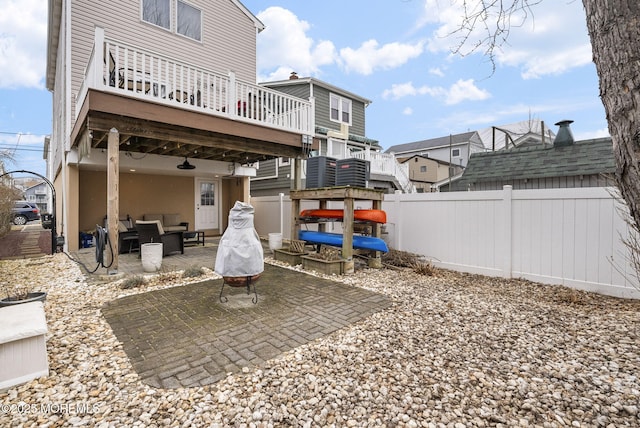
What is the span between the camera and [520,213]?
4914mm

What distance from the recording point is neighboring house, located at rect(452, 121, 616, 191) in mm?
7097

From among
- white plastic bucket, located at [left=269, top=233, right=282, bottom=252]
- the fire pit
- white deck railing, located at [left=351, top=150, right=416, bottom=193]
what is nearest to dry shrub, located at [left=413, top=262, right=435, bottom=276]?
the fire pit

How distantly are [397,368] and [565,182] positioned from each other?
25.8 ft

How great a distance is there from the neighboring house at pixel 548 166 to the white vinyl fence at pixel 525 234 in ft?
10.3

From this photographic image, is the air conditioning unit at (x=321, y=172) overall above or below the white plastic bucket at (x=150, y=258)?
above

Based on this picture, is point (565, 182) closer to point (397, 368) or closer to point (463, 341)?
point (463, 341)

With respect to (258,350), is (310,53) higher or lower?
higher

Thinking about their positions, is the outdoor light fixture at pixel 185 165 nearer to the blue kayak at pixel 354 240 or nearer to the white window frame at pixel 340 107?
the blue kayak at pixel 354 240

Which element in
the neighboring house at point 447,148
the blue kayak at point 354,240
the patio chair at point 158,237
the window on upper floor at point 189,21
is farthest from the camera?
the neighboring house at point 447,148

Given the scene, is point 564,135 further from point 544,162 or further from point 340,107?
point 340,107

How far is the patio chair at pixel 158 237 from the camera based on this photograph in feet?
22.3

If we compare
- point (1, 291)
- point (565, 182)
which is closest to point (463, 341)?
point (1, 291)

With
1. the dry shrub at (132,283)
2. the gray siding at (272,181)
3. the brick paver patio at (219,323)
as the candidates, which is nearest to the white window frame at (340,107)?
the gray siding at (272,181)

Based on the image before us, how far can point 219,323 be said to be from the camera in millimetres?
3240
